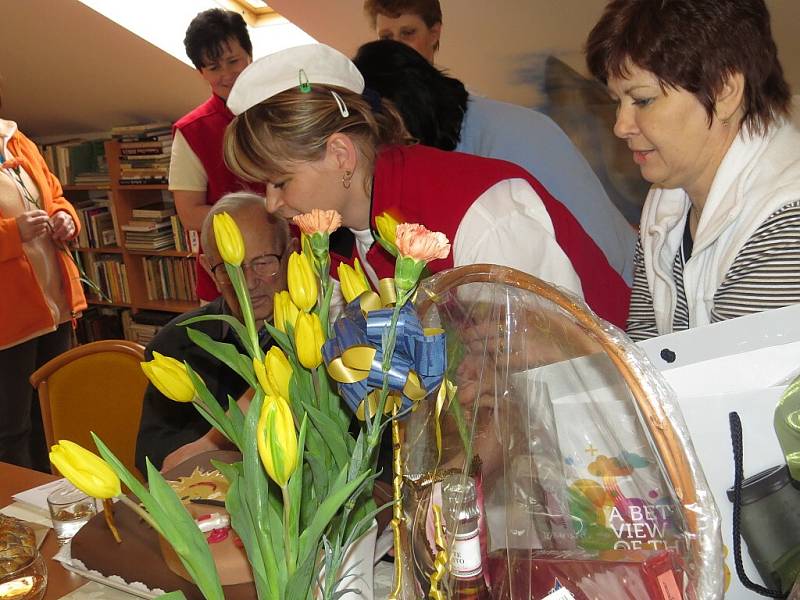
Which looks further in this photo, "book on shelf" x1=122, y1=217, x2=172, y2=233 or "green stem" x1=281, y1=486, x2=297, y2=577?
"book on shelf" x1=122, y1=217, x2=172, y2=233

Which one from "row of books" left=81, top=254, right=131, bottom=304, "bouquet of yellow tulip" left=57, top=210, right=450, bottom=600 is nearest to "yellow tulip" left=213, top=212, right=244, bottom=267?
"bouquet of yellow tulip" left=57, top=210, right=450, bottom=600

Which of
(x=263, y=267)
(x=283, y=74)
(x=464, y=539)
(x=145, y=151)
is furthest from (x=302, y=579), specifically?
(x=145, y=151)

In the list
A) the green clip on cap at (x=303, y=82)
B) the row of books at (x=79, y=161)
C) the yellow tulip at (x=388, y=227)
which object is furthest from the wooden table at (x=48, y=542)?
the row of books at (x=79, y=161)

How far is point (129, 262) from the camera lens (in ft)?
14.4

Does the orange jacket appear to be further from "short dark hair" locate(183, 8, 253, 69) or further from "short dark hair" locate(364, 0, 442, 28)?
"short dark hair" locate(364, 0, 442, 28)

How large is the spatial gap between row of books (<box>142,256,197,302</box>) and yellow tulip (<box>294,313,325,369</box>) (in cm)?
361

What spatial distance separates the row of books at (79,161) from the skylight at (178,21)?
1082 millimetres

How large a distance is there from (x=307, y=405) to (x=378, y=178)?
0.75 metres

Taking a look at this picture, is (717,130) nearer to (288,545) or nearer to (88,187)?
(288,545)

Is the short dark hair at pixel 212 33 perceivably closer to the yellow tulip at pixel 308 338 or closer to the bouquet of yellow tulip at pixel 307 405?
the bouquet of yellow tulip at pixel 307 405

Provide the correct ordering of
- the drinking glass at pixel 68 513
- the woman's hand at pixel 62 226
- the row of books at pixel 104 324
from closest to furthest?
the drinking glass at pixel 68 513 → the woman's hand at pixel 62 226 → the row of books at pixel 104 324

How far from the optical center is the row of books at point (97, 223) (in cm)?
440

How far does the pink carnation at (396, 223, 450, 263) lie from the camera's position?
657mm

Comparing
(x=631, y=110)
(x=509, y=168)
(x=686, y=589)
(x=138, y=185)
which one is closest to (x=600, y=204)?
(x=509, y=168)
